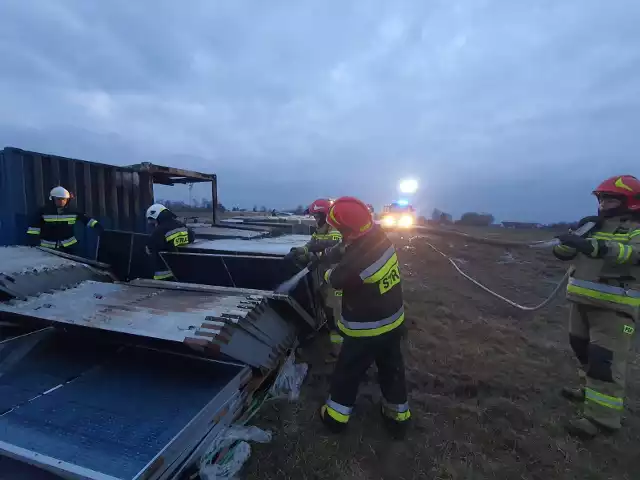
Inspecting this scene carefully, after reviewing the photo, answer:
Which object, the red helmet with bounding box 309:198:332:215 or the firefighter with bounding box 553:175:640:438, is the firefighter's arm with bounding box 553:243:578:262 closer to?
the firefighter with bounding box 553:175:640:438

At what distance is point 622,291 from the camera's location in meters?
2.66

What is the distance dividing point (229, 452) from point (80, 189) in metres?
4.88

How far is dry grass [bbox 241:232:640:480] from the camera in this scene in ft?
7.56

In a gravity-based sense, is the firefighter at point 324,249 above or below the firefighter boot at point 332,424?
above

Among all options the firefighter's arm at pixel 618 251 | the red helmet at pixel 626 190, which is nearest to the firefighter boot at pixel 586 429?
the firefighter's arm at pixel 618 251

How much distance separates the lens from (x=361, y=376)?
2611 mm

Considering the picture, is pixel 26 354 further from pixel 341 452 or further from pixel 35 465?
pixel 341 452

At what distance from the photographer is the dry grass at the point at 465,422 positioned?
2.30 meters

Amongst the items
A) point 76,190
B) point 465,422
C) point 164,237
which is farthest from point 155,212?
point 465,422

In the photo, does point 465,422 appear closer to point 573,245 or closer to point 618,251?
point 573,245

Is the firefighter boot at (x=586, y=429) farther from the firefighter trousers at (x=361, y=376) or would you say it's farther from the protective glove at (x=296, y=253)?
the protective glove at (x=296, y=253)

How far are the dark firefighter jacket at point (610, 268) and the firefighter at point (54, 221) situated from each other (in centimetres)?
554

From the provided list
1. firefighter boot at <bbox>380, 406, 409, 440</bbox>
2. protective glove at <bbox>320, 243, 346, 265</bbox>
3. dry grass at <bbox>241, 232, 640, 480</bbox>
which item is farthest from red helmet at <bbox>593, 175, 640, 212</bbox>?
firefighter boot at <bbox>380, 406, 409, 440</bbox>

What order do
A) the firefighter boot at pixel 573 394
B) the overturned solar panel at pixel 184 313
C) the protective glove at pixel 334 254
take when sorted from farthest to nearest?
the firefighter boot at pixel 573 394, the protective glove at pixel 334 254, the overturned solar panel at pixel 184 313
